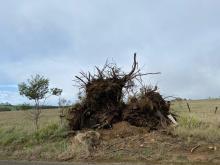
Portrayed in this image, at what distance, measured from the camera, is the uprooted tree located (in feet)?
68.5

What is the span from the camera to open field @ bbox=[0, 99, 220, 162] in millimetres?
17172

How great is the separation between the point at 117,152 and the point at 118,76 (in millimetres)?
4513

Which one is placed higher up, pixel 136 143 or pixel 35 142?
pixel 35 142

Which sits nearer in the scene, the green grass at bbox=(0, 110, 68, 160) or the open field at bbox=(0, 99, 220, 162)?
the open field at bbox=(0, 99, 220, 162)

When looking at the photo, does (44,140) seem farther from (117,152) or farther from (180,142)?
(180,142)

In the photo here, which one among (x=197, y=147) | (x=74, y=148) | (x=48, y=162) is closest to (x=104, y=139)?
(x=74, y=148)

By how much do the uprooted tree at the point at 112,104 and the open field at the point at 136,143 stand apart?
0.73 m

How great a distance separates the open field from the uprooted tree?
2.40 feet

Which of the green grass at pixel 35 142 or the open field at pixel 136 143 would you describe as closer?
the open field at pixel 136 143

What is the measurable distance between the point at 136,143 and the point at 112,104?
3.43 m

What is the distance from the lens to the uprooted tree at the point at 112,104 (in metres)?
20.9

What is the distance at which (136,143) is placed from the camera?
→ 18547 millimetres

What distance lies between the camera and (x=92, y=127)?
841 inches

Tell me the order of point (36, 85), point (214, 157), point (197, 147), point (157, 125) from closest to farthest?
point (214, 157)
point (197, 147)
point (157, 125)
point (36, 85)
